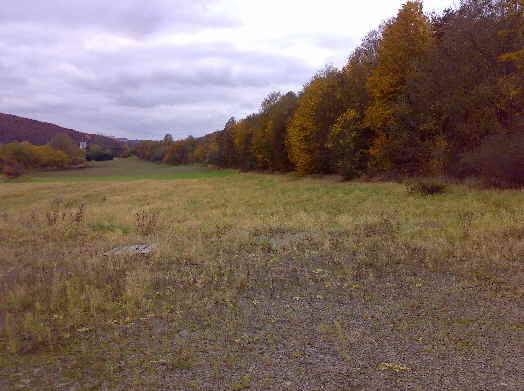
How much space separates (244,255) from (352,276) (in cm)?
304

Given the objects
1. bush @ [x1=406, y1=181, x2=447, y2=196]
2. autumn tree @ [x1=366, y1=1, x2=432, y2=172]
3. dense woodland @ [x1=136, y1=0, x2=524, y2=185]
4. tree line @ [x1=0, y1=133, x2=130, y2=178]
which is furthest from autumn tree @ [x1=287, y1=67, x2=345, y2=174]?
tree line @ [x1=0, y1=133, x2=130, y2=178]

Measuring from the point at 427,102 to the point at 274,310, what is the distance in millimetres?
24590

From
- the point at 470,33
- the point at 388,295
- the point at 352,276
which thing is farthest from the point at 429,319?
the point at 470,33

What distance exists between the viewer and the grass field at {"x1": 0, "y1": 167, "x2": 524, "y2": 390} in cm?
429

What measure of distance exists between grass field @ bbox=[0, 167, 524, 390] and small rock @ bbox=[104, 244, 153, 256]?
47 cm

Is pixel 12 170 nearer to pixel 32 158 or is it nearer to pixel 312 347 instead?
pixel 32 158

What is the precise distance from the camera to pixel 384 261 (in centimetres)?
862

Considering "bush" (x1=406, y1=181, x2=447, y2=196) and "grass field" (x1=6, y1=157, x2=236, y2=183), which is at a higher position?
"bush" (x1=406, y1=181, x2=447, y2=196)

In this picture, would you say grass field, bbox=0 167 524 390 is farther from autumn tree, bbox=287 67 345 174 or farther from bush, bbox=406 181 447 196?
autumn tree, bbox=287 67 345 174

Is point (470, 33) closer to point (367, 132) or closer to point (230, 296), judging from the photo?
point (367, 132)

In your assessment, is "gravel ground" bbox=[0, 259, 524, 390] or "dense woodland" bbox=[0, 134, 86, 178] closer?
"gravel ground" bbox=[0, 259, 524, 390]

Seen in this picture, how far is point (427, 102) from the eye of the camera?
2669 cm

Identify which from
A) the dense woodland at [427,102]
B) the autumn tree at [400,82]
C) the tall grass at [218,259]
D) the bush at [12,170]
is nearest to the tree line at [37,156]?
the bush at [12,170]

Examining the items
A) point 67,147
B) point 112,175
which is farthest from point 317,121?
point 67,147
